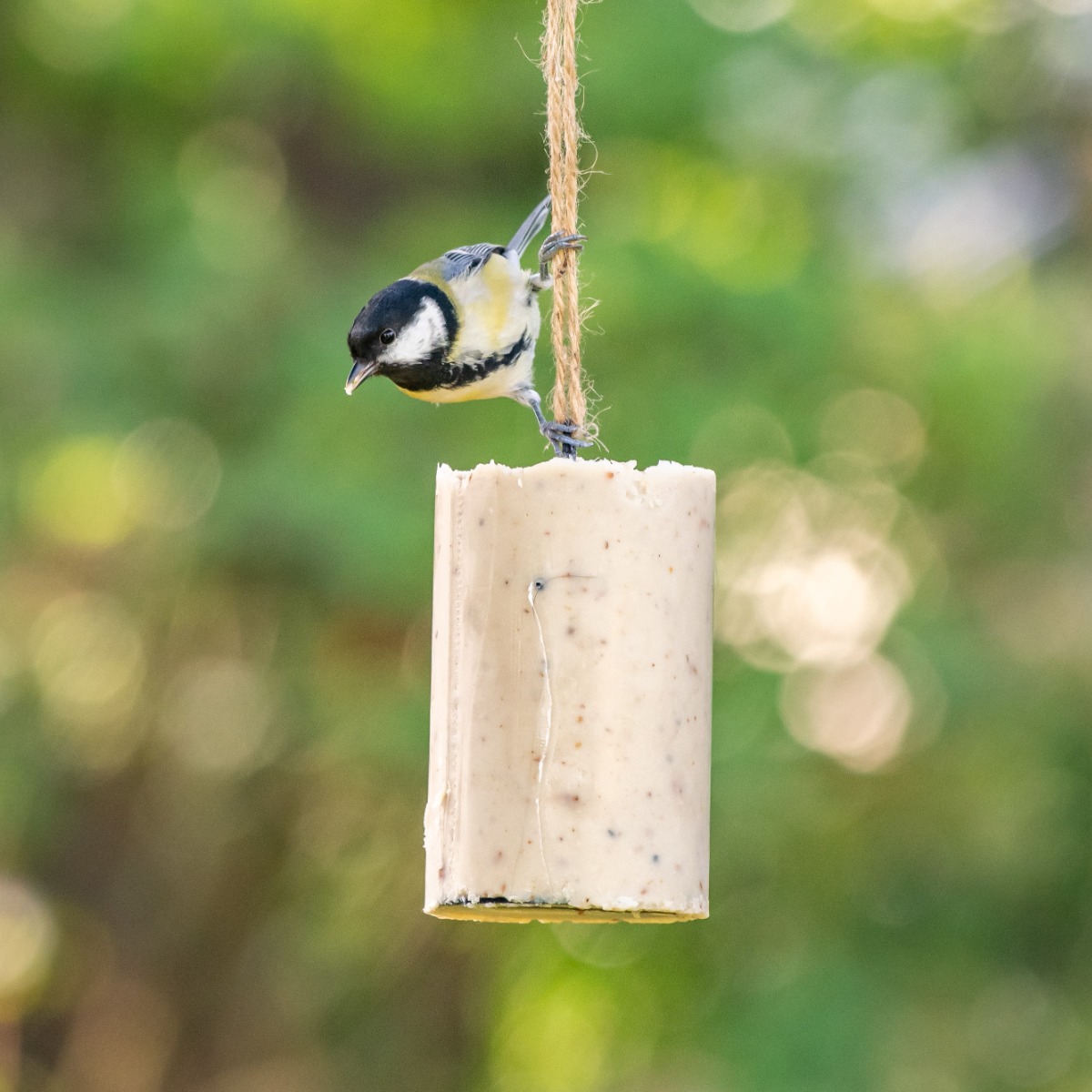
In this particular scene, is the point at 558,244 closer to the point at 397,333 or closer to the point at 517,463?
the point at 397,333

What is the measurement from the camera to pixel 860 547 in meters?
4.56

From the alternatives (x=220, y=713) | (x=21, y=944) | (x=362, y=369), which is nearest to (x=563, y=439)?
(x=362, y=369)

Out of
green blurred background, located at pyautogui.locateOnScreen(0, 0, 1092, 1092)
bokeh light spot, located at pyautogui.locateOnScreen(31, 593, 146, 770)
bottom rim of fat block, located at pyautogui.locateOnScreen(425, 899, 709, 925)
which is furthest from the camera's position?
bokeh light spot, located at pyautogui.locateOnScreen(31, 593, 146, 770)

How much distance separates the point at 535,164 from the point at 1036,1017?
278 centimetres

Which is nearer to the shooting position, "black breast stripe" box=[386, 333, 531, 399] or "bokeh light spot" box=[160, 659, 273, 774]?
"black breast stripe" box=[386, 333, 531, 399]

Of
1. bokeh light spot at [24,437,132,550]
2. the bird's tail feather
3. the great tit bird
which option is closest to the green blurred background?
bokeh light spot at [24,437,132,550]

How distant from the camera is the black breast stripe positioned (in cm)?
216

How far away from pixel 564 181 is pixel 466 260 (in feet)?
2.13

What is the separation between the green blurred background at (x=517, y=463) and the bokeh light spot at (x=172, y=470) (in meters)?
0.01

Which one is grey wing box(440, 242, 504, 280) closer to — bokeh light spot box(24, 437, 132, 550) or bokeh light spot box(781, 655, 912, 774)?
Result: bokeh light spot box(24, 437, 132, 550)

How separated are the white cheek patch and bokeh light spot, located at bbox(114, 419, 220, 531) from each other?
2235 millimetres

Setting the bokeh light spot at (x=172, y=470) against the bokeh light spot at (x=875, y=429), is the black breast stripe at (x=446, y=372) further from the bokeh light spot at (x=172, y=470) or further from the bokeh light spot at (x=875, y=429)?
the bokeh light spot at (x=875, y=429)

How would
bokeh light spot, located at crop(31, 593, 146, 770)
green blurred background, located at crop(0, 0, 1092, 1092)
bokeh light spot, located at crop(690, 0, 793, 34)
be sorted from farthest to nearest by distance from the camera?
bokeh light spot, located at crop(31, 593, 146, 770)
bokeh light spot, located at crop(690, 0, 793, 34)
green blurred background, located at crop(0, 0, 1092, 1092)

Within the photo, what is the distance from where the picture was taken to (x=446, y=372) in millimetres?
2174
